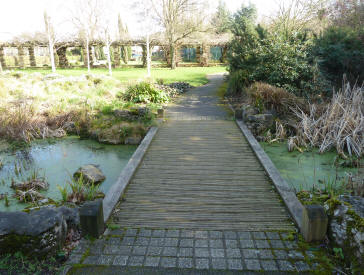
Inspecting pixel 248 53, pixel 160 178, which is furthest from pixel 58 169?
pixel 248 53

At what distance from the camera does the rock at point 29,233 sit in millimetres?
2758

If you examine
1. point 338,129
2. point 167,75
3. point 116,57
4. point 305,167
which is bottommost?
point 305,167

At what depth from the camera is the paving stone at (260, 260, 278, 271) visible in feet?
8.80

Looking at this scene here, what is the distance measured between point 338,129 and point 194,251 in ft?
15.4

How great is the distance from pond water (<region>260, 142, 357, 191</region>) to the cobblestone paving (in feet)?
4.89

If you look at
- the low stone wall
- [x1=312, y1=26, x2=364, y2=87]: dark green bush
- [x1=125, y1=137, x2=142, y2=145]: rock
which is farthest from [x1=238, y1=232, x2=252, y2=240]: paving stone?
[x1=312, y1=26, x2=364, y2=87]: dark green bush

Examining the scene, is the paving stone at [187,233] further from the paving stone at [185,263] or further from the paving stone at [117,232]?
the paving stone at [117,232]

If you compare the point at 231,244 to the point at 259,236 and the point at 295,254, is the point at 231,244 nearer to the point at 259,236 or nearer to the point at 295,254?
the point at 259,236

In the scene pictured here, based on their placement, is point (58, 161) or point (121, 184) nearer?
point (121, 184)

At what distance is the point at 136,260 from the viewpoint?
111 inches

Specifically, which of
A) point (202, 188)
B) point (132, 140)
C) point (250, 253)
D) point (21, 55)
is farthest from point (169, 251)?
point (21, 55)

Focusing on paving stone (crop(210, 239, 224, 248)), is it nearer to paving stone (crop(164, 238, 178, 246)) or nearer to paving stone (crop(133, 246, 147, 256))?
paving stone (crop(164, 238, 178, 246))

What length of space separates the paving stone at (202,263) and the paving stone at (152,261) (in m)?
0.38

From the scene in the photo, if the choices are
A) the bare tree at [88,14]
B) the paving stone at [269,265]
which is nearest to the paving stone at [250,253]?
the paving stone at [269,265]
